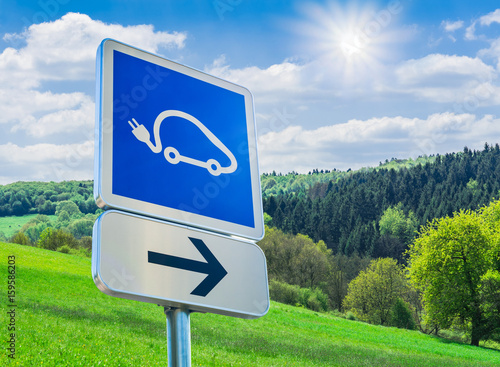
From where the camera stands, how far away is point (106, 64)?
2.06m

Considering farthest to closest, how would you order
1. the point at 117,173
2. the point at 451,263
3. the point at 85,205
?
1. the point at 85,205
2. the point at 451,263
3. the point at 117,173

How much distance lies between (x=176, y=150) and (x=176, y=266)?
504 millimetres

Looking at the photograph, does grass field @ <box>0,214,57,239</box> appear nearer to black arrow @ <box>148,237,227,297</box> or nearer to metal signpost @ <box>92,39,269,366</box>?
metal signpost @ <box>92,39,269,366</box>

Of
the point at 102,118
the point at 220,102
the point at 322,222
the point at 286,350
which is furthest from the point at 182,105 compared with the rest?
the point at 322,222

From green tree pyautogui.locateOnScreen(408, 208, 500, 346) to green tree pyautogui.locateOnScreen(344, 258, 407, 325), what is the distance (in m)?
25.6

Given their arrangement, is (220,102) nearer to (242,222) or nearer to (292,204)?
(242,222)

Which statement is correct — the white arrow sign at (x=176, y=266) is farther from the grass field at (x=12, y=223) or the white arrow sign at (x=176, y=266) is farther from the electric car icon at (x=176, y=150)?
the grass field at (x=12, y=223)

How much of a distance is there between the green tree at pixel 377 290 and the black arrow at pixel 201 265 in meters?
70.6

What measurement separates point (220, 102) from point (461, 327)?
46.7 metres

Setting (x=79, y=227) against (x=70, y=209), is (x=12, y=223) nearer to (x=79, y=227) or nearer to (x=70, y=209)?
(x=70, y=209)

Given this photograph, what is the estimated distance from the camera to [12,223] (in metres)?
116

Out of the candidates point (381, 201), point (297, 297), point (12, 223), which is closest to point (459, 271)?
point (297, 297)

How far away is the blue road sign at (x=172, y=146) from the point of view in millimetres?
1940

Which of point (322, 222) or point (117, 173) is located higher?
point (322, 222)
